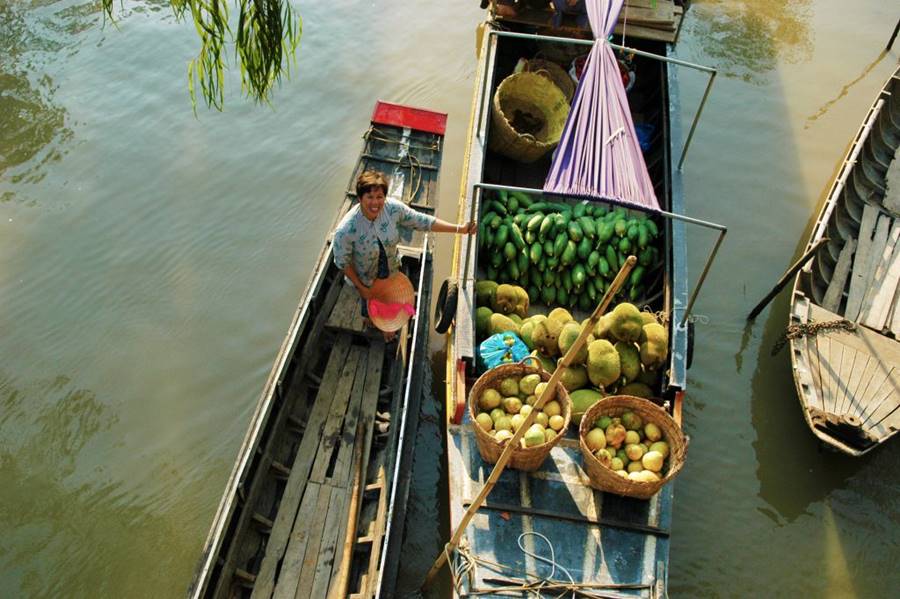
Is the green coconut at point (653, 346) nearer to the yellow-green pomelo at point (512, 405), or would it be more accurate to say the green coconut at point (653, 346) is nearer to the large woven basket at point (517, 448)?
the large woven basket at point (517, 448)

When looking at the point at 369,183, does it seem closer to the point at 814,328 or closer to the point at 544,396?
the point at 544,396

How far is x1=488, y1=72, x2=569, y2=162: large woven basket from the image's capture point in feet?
23.7

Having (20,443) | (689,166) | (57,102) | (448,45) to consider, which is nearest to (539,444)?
(20,443)

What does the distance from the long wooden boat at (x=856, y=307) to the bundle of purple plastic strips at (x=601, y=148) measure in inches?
91.8

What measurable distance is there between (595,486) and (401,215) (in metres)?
2.60

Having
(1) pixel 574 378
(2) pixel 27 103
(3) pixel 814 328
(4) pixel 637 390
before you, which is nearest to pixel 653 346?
(4) pixel 637 390

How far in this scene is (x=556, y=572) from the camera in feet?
13.9

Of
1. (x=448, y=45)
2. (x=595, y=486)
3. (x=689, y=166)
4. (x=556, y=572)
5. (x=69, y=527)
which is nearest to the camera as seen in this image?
(x=556, y=572)

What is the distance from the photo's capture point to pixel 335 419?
5598mm

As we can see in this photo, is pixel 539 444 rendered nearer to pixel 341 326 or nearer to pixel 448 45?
pixel 341 326

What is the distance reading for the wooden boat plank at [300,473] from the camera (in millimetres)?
4680

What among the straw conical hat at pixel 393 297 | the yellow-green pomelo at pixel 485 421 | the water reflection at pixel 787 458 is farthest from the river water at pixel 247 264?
the yellow-green pomelo at pixel 485 421

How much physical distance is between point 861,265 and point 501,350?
4836mm

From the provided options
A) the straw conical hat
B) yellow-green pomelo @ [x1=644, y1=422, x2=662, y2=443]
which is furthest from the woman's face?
yellow-green pomelo @ [x1=644, y1=422, x2=662, y2=443]
